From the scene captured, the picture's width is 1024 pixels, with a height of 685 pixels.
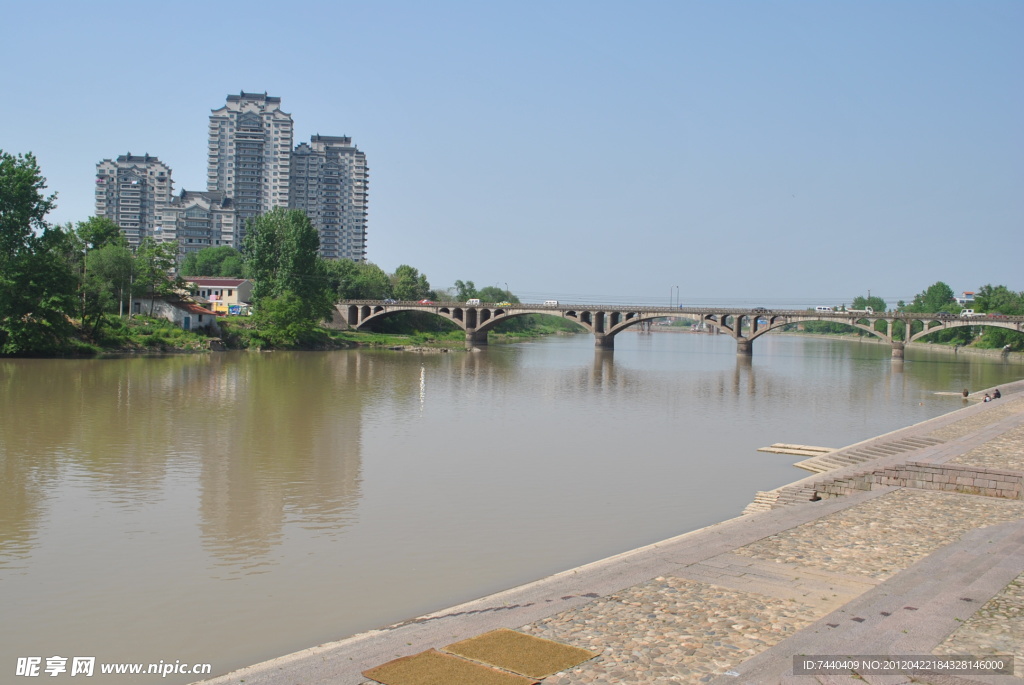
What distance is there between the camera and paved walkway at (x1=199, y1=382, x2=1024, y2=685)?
794 centimetres

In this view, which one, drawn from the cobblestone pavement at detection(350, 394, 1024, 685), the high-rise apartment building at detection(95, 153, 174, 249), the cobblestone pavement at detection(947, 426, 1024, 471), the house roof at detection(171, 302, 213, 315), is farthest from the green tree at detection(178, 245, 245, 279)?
the cobblestone pavement at detection(350, 394, 1024, 685)

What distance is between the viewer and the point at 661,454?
26.4 metres

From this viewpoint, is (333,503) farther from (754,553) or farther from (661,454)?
(661,454)

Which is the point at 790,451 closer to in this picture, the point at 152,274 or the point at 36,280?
the point at 36,280

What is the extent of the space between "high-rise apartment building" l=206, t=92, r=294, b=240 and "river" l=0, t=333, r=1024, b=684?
121452 millimetres

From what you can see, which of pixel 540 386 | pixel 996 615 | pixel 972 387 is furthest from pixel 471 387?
Result: pixel 996 615

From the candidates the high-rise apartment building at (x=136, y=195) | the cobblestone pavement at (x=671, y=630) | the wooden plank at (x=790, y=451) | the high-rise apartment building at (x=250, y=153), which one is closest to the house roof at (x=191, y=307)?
the wooden plank at (x=790, y=451)

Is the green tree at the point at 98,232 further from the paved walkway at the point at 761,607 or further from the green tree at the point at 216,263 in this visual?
the paved walkway at the point at 761,607

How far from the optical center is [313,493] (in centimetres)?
1898

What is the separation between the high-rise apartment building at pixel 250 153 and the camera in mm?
161500

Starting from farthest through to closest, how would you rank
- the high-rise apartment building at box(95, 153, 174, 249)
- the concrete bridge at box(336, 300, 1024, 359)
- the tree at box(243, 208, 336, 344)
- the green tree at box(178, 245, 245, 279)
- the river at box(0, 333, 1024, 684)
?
the high-rise apartment building at box(95, 153, 174, 249), the green tree at box(178, 245, 245, 279), the concrete bridge at box(336, 300, 1024, 359), the tree at box(243, 208, 336, 344), the river at box(0, 333, 1024, 684)

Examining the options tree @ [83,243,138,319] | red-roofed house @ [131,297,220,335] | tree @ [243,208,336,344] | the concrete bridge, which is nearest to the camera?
tree @ [83,243,138,319]

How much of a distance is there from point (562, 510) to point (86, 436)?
16206 millimetres

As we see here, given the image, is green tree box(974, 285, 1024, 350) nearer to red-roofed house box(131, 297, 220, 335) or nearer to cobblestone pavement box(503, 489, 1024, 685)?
red-roofed house box(131, 297, 220, 335)
